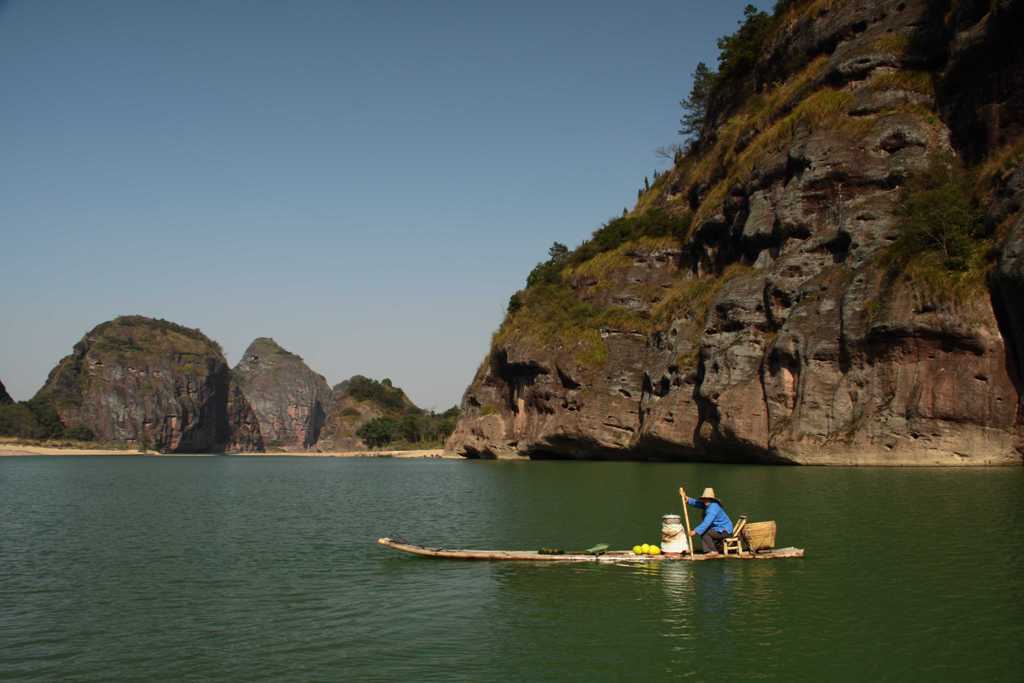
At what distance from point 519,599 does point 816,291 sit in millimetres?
45878

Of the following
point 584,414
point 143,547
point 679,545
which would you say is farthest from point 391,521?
point 584,414

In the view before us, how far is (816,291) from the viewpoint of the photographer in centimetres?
5728

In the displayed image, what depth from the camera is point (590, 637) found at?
14148 mm

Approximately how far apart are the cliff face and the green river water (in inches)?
630

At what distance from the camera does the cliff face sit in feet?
153

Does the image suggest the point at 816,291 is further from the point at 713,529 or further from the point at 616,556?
the point at 616,556

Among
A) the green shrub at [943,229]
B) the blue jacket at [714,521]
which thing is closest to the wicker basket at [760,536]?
the blue jacket at [714,521]

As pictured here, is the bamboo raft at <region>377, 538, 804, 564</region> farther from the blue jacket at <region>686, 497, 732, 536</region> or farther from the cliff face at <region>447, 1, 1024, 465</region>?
the cliff face at <region>447, 1, 1024, 465</region>

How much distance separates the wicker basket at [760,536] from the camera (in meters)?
20.8

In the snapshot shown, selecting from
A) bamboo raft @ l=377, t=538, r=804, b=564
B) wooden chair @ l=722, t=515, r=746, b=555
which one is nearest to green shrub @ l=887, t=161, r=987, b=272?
wooden chair @ l=722, t=515, r=746, b=555

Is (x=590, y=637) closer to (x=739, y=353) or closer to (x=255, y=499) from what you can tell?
(x=255, y=499)

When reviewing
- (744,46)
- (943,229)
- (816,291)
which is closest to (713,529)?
(943,229)

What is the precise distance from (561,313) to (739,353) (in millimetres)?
29351

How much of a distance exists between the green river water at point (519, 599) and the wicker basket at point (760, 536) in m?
0.66
